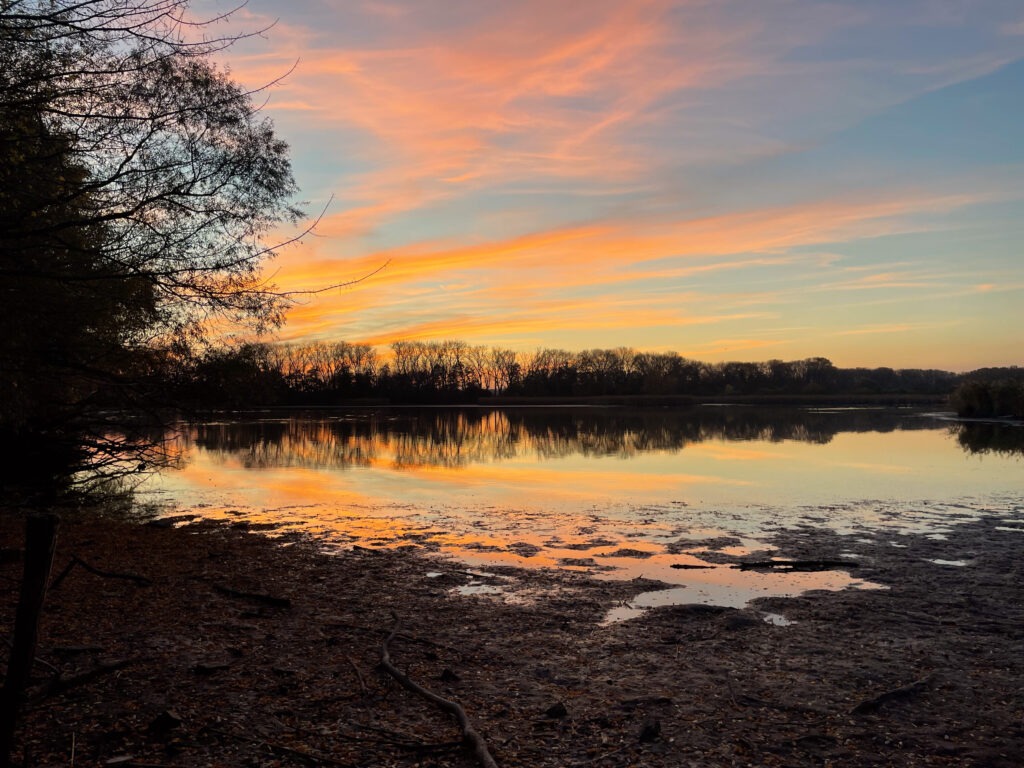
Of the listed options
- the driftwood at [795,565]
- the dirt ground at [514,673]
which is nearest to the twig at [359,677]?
the dirt ground at [514,673]

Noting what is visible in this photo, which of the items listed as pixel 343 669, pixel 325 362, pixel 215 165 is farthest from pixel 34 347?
pixel 325 362

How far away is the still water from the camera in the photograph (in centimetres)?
1493

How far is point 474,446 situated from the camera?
44.7m

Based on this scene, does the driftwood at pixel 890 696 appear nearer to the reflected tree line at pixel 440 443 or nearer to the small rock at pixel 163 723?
the small rock at pixel 163 723

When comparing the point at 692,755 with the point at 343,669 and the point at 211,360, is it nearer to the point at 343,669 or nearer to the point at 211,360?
the point at 343,669

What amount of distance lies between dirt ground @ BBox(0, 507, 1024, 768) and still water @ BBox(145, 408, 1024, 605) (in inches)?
79.4

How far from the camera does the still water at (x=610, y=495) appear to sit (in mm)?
14929

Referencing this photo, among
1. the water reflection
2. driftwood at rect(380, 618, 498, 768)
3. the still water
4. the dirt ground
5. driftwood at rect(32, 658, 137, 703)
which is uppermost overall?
the water reflection

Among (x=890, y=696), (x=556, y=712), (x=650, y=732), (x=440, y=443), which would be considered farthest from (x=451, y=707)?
(x=440, y=443)

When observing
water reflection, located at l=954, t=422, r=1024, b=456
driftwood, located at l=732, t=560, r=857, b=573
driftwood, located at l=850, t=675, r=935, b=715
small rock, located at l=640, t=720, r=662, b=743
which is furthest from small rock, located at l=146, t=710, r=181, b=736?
water reflection, located at l=954, t=422, r=1024, b=456

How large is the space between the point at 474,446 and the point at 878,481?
24599mm

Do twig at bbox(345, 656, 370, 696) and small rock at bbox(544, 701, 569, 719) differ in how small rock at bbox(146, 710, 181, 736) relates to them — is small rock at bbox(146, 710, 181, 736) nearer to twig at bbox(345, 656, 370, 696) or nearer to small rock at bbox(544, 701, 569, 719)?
twig at bbox(345, 656, 370, 696)

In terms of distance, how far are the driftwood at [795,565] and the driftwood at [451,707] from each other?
7.35 meters

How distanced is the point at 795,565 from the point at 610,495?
10123 millimetres
